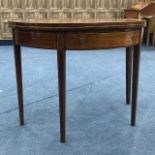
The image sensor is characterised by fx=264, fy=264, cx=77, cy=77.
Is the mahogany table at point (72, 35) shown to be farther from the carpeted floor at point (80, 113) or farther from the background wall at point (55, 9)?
the background wall at point (55, 9)

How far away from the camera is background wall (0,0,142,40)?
4.73m

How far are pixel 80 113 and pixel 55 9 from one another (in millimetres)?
3257

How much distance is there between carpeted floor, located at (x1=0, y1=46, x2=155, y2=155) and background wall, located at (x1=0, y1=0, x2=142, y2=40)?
1784 millimetres

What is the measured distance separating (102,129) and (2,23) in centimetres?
371

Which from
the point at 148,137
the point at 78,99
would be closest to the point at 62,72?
the point at 148,137

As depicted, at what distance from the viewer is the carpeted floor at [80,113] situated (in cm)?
148

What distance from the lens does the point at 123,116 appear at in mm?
1873

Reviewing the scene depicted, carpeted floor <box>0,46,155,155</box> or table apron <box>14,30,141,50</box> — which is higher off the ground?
table apron <box>14,30,141,50</box>

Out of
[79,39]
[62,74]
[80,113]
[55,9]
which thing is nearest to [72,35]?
[79,39]

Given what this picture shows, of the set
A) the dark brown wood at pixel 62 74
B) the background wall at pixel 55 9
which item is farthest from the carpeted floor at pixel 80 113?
the background wall at pixel 55 9

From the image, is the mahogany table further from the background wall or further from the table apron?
the background wall

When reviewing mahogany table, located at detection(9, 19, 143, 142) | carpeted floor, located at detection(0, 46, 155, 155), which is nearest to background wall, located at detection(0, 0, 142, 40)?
carpeted floor, located at detection(0, 46, 155, 155)

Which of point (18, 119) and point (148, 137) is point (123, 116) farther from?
point (18, 119)

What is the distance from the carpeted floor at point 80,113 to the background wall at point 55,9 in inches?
70.2
